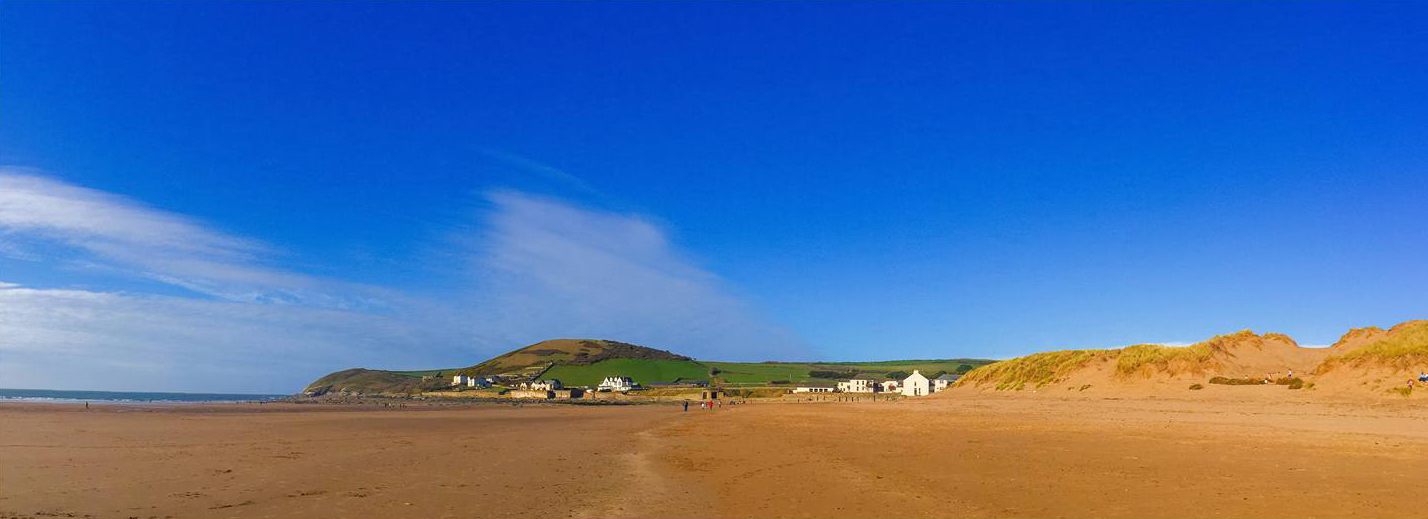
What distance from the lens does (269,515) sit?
492 inches

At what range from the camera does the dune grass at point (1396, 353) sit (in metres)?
37.2

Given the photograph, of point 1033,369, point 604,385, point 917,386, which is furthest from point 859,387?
point 1033,369

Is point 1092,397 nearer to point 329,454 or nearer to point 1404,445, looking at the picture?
point 1404,445

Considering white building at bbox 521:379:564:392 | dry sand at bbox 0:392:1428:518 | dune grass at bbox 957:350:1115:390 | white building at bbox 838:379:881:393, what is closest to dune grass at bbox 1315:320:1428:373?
dry sand at bbox 0:392:1428:518

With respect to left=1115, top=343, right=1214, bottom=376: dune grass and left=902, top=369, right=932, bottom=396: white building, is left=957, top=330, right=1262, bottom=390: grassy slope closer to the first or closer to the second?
left=1115, top=343, right=1214, bottom=376: dune grass

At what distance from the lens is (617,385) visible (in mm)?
178250

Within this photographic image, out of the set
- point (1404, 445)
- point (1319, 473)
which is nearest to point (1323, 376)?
point (1404, 445)

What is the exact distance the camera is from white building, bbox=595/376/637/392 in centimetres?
17575

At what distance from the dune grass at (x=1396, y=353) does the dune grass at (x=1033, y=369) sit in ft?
69.4

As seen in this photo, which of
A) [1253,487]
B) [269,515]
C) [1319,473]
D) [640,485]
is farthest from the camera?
[640,485]

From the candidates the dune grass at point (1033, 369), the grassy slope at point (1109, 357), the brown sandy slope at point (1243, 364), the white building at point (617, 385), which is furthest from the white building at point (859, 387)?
the brown sandy slope at point (1243, 364)

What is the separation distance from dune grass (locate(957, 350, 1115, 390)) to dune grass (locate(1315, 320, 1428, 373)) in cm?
2116

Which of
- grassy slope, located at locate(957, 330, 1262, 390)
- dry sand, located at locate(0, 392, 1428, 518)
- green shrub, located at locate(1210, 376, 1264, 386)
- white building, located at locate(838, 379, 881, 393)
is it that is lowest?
white building, located at locate(838, 379, 881, 393)

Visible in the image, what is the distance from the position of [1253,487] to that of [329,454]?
2453cm
